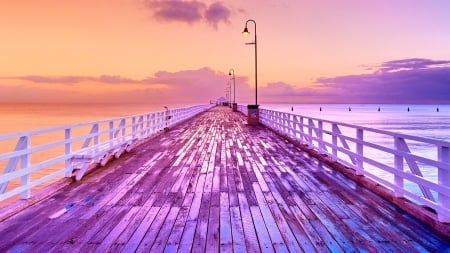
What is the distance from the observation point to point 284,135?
15.6 metres

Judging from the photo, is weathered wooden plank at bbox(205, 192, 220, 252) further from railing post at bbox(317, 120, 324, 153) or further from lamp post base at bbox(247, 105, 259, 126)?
lamp post base at bbox(247, 105, 259, 126)

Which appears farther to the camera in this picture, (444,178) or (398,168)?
(398,168)

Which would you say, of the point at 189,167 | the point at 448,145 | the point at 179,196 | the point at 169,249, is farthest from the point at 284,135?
the point at 169,249

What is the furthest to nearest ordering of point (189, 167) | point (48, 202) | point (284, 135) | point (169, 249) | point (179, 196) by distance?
point (284, 135), point (189, 167), point (179, 196), point (48, 202), point (169, 249)

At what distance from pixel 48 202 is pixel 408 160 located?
548 cm

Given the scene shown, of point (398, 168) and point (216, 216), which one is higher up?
point (398, 168)

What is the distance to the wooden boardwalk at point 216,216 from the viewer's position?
391cm

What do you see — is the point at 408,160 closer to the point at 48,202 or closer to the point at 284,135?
the point at 48,202

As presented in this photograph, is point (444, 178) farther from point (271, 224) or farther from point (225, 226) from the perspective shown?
point (225, 226)

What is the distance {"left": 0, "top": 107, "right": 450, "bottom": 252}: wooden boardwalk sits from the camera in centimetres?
391

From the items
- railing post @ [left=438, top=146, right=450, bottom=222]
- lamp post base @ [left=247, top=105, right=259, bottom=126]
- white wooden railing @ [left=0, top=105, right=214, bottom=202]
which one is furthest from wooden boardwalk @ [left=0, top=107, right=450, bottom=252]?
lamp post base @ [left=247, top=105, right=259, bottom=126]

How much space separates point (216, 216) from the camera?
490 cm

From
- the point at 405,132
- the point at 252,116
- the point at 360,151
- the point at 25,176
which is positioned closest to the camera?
the point at 25,176

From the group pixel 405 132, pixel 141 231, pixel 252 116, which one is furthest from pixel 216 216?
pixel 405 132
